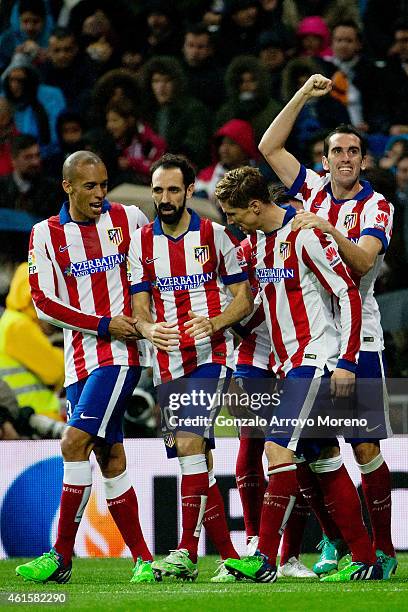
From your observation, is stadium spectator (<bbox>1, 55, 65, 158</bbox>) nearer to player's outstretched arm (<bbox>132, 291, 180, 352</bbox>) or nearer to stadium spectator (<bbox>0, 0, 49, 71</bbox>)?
stadium spectator (<bbox>0, 0, 49, 71</bbox>)

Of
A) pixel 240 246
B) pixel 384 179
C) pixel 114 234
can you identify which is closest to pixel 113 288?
pixel 114 234

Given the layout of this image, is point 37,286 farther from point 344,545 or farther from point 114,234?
point 344,545

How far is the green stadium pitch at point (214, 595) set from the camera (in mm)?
4391

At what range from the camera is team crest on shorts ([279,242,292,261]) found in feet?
17.9

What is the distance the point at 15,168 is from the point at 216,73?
1.89 m

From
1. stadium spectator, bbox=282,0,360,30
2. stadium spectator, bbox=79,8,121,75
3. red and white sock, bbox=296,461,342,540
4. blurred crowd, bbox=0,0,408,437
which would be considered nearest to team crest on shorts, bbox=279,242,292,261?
red and white sock, bbox=296,461,342,540

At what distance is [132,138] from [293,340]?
5.02m

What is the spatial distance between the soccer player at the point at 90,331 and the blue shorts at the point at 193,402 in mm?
248

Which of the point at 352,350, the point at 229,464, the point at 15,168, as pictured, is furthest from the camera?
the point at 15,168

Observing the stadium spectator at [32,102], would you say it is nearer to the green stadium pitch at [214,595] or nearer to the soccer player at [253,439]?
the soccer player at [253,439]

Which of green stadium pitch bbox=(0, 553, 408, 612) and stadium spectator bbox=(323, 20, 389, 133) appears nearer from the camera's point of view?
green stadium pitch bbox=(0, 553, 408, 612)

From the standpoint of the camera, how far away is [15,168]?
10.1 m

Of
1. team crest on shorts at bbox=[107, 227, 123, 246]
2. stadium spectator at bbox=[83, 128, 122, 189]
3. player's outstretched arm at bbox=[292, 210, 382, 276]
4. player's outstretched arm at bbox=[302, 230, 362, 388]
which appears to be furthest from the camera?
stadium spectator at bbox=[83, 128, 122, 189]

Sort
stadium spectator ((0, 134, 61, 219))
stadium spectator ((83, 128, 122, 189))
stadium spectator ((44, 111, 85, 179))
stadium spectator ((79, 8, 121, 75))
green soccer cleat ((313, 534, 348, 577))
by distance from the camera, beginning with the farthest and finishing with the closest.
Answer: stadium spectator ((79, 8, 121, 75)) < stadium spectator ((44, 111, 85, 179)) < stadium spectator ((83, 128, 122, 189)) < stadium spectator ((0, 134, 61, 219)) < green soccer cleat ((313, 534, 348, 577))
